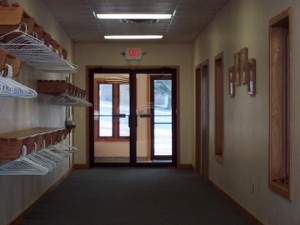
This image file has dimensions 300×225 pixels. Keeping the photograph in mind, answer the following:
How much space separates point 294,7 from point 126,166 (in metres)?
7.74

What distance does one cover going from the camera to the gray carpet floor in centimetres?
604

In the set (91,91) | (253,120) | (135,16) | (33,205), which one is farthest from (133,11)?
(91,91)

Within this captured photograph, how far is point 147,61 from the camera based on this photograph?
11445 mm

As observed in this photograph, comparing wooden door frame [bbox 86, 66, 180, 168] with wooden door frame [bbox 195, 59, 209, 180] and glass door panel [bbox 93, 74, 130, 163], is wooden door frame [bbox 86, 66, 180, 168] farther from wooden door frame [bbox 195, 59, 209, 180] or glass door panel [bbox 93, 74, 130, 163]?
wooden door frame [bbox 195, 59, 209, 180]

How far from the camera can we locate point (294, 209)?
439 cm

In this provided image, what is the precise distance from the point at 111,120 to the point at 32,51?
6.90m

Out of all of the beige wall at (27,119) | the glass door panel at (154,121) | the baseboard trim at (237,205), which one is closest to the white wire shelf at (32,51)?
the beige wall at (27,119)

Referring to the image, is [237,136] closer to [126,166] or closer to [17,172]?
[17,172]

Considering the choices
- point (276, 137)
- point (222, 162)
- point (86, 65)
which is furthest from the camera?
point (86, 65)

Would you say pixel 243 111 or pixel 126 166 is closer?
pixel 243 111

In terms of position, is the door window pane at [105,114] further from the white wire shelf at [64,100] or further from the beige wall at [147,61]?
the white wire shelf at [64,100]

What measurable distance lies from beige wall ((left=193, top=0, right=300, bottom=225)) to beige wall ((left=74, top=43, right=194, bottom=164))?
3.28 m

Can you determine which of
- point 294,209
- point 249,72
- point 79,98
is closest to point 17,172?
point 294,209

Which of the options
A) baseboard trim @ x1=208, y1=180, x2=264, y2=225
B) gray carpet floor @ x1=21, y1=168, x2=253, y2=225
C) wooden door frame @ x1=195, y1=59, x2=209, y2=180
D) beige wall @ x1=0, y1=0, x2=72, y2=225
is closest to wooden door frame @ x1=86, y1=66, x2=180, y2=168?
wooden door frame @ x1=195, y1=59, x2=209, y2=180
